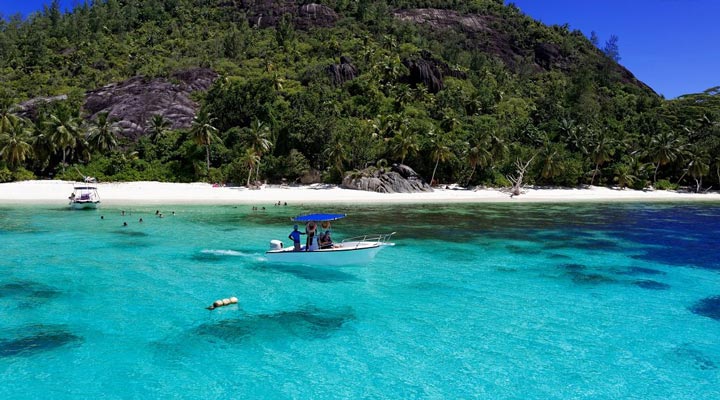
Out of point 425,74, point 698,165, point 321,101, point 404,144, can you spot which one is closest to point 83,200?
point 404,144

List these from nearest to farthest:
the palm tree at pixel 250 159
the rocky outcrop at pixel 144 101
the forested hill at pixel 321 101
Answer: the palm tree at pixel 250 159
the forested hill at pixel 321 101
the rocky outcrop at pixel 144 101

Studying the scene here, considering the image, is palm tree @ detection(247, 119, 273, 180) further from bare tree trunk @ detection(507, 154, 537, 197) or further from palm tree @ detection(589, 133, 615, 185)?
palm tree @ detection(589, 133, 615, 185)

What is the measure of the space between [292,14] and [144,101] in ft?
252

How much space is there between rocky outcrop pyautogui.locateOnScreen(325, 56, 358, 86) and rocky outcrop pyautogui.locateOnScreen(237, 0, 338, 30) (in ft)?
150

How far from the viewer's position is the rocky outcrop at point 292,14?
152m

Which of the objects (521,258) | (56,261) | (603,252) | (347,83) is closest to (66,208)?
(56,261)

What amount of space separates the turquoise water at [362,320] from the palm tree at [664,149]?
53722mm

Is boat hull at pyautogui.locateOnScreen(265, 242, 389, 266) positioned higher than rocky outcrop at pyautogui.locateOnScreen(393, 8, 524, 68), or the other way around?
rocky outcrop at pyautogui.locateOnScreen(393, 8, 524, 68)

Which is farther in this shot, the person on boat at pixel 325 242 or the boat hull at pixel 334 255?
the person on boat at pixel 325 242

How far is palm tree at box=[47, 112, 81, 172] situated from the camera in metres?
67.4

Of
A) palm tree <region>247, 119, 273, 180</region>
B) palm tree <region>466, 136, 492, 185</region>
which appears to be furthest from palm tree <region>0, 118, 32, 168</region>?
palm tree <region>466, 136, 492, 185</region>

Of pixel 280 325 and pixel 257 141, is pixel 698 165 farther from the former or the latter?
pixel 280 325

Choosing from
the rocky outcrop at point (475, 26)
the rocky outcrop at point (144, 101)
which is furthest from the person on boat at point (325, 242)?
the rocky outcrop at point (475, 26)

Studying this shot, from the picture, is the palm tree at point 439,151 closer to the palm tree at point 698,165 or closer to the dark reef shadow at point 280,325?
the palm tree at point 698,165
